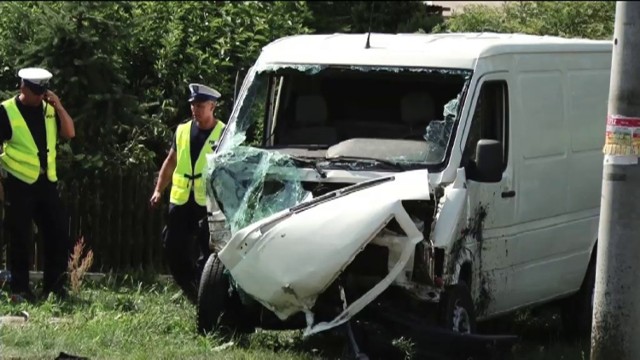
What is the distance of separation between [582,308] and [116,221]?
4.25 metres

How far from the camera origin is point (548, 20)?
1575 centimetres

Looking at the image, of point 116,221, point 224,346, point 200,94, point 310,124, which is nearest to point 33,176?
point 200,94

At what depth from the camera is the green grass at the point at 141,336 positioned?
799 centimetres

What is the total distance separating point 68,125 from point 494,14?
24.3 ft

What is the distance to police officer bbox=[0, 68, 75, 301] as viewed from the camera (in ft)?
33.0

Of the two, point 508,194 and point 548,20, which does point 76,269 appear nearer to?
point 508,194

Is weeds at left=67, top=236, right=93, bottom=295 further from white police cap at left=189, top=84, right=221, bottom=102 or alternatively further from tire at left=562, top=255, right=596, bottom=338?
tire at left=562, top=255, right=596, bottom=338

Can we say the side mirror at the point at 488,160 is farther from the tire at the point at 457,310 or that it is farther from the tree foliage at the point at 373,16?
the tree foliage at the point at 373,16

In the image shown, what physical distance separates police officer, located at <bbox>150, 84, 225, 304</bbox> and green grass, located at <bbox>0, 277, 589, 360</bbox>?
12.2 inches

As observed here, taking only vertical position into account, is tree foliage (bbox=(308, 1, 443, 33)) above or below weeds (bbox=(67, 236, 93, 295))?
above

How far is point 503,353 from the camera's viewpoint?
8.19 m

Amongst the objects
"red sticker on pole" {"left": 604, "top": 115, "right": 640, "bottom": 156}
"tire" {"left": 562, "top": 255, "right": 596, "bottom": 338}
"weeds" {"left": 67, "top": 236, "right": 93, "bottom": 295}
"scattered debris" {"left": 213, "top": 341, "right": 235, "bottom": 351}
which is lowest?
"tire" {"left": 562, "top": 255, "right": 596, "bottom": 338}

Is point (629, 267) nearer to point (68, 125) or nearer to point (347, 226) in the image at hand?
point (347, 226)

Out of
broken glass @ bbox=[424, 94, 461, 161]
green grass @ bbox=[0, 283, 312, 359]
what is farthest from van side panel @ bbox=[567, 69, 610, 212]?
green grass @ bbox=[0, 283, 312, 359]
